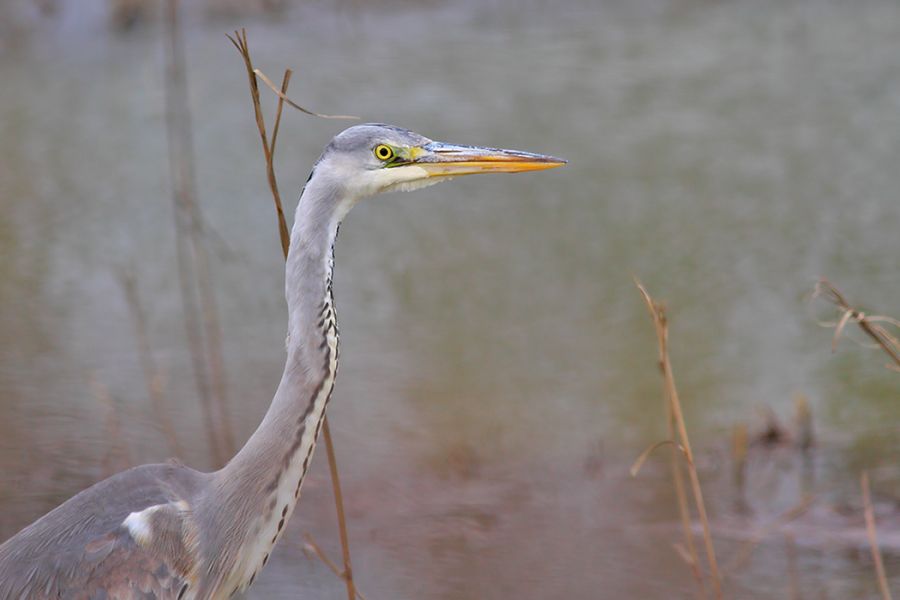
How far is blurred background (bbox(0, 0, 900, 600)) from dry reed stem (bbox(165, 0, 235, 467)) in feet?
0.35

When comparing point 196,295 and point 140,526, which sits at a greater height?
point 140,526

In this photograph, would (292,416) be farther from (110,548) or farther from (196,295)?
(196,295)

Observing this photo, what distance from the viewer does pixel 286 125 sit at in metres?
7.71

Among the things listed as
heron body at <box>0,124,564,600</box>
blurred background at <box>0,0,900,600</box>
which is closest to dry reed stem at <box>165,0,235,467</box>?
blurred background at <box>0,0,900,600</box>

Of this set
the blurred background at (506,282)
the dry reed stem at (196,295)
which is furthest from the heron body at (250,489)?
the blurred background at (506,282)

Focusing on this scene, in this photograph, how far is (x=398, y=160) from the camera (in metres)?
2.47

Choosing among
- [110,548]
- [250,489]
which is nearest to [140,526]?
[110,548]

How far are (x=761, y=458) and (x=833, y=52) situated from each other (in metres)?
5.08

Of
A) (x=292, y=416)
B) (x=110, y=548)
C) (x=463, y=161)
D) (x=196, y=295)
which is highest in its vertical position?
(x=463, y=161)

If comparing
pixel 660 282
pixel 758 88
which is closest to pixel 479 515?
pixel 660 282

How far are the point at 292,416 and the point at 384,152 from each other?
20.0 inches

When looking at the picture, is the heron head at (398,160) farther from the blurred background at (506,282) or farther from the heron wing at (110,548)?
the blurred background at (506,282)

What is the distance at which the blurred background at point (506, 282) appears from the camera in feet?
13.2

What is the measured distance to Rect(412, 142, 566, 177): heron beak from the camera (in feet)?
8.14
